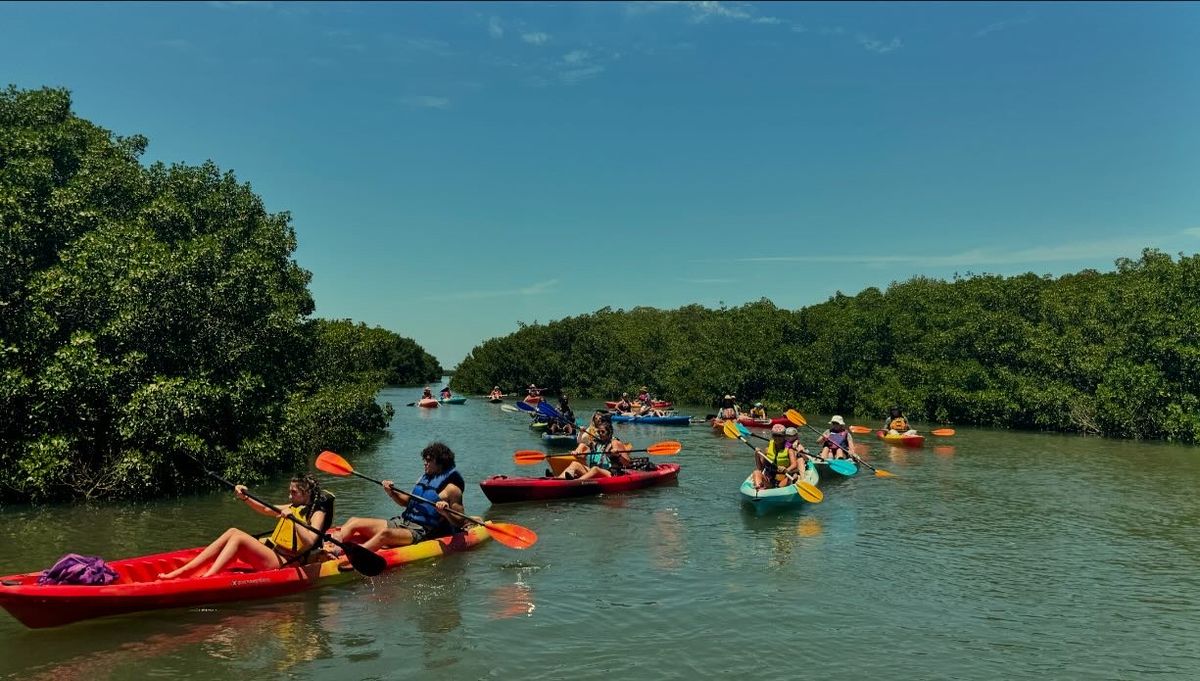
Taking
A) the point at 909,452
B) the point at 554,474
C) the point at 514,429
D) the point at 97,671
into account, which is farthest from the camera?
the point at 514,429

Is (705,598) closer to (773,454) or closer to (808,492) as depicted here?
(808,492)

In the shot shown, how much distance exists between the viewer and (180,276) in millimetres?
15820

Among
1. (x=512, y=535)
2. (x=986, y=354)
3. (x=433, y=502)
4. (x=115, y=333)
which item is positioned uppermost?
(x=986, y=354)

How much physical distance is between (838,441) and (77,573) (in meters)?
18.3

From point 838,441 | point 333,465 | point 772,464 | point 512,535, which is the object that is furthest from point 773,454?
point 333,465

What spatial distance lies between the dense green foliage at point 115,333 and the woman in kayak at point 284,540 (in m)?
6.45

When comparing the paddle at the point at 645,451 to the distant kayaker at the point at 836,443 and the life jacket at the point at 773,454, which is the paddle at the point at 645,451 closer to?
the life jacket at the point at 773,454

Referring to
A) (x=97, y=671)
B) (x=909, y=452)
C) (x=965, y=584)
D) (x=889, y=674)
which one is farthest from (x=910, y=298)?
(x=97, y=671)

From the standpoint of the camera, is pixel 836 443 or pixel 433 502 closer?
pixel 433 502

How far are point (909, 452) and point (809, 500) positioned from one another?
1307cm

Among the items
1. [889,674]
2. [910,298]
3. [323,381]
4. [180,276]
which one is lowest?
[889,674]

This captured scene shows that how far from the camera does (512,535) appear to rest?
1178 cm

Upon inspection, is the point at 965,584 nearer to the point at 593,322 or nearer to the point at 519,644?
the point at 519,644

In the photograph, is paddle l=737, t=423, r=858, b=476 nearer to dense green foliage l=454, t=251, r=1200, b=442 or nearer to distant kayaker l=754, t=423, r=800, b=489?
distant kayaker l=754, t=423, r=800, b=489
